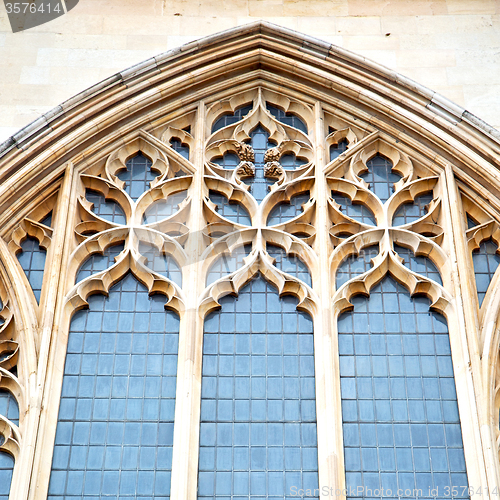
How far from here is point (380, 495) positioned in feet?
37.4

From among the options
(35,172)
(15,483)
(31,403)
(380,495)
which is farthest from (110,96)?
(380,495)

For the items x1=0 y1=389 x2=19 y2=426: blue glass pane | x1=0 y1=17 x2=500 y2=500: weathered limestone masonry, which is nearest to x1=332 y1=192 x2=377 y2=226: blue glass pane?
x1=0 y1=17 x2=500 y2=500: weathered limestone masonry

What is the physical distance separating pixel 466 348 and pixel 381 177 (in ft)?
9.50

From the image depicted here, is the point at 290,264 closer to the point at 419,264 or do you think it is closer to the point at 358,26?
the point at 419,264

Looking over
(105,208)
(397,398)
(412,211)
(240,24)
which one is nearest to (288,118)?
(240,24)

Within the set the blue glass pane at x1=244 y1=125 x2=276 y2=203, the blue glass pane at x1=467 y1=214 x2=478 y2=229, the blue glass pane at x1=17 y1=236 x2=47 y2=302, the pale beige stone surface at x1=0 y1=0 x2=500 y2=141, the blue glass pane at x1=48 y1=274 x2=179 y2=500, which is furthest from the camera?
the pale beige stone surface at x1=0 y1=0 x2=500 y2=141

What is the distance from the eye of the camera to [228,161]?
14.2 m

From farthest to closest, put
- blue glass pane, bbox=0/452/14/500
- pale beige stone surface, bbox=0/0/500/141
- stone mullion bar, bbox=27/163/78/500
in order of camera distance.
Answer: pale beige stone surface, bbox=0/0/500/141 < stone mullion bar, bbox=27/163/78/500 < blue glass pane, bbox=0/452/14/500

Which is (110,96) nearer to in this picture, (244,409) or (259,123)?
(259,123)

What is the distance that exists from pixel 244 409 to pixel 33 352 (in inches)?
96.9

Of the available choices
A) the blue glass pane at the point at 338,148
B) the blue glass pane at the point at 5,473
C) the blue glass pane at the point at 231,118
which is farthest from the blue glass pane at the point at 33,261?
the blue glass pane at the point at 338,148

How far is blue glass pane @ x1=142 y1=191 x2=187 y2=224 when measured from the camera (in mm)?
13578

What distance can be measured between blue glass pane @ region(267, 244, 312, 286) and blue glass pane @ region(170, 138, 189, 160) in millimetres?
1909

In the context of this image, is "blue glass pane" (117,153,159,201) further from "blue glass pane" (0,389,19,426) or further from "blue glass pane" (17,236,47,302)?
"blue glass pane" (0,389,19,426)
